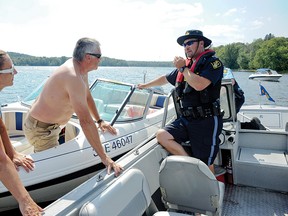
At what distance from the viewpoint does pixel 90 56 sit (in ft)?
7.45

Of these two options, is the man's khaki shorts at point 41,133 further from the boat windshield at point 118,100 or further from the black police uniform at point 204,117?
the black police uniform at point 204,117

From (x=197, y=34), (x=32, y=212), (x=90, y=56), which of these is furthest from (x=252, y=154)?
(x=32, y=212)

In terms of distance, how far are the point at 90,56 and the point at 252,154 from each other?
2.28m

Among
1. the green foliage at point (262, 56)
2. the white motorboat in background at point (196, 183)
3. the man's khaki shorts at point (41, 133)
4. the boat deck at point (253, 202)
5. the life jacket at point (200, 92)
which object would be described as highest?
the green foliage at point (262, 56)

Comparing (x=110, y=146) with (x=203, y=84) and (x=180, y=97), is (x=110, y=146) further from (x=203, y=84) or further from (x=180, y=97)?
(x=203, y=84)

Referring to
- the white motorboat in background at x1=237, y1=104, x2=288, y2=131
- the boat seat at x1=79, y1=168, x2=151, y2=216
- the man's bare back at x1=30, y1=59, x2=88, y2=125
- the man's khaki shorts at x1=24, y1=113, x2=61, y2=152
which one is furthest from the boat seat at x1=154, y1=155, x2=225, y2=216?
the white motorboat in background at x1=237, y1=104, x2=288, y2=131

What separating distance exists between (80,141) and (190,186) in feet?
4.74

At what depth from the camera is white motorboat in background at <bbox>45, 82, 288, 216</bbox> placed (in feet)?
5.01

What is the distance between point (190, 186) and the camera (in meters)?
1.83

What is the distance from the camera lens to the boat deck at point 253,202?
2.48 meters

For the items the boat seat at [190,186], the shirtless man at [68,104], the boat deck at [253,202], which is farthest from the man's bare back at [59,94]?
the boat deck at [253,202]

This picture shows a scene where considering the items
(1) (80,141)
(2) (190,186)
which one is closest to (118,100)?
(1) (80,141)

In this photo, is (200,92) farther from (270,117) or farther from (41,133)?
(270,117)

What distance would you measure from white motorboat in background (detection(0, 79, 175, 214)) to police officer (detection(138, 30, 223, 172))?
0.51 meters
